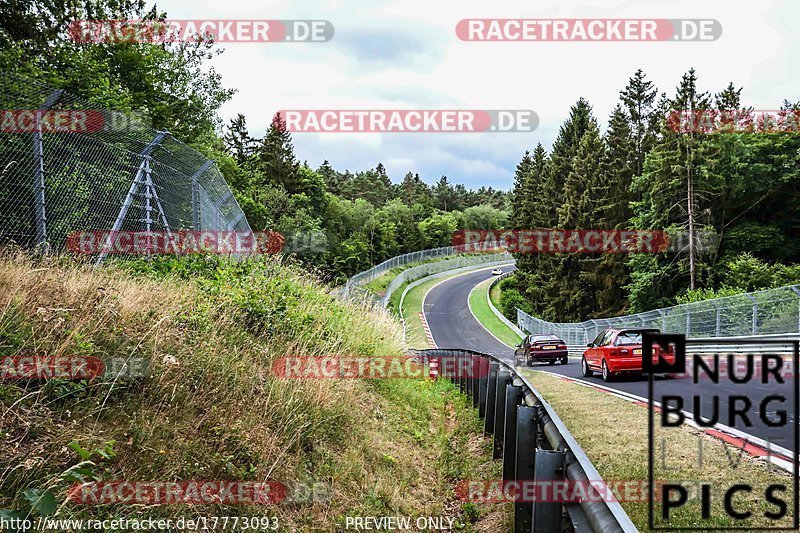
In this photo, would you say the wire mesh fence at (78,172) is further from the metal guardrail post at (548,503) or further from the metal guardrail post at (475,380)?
the metal guardrail post at (548,503)

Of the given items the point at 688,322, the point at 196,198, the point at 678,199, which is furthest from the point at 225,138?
the point at 196,198

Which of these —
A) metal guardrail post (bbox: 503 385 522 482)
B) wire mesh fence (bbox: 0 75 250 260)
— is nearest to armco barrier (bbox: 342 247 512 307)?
wire mesh fence (bbox: 0 75 250 260)

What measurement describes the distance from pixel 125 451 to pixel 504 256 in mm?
101551

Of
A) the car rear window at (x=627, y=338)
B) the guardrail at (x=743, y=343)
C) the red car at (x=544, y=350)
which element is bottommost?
the red car at (x=544, y=350)

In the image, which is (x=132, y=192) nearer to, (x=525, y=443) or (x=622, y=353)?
(x=525, y=443)

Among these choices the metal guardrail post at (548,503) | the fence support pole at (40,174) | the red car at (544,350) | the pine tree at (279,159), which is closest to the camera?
the metal guardrail post at (548,503)

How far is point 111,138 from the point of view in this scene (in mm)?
8562

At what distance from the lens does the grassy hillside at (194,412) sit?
352cm

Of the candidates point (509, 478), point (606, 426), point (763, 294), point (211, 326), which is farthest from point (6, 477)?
point (763, 294)

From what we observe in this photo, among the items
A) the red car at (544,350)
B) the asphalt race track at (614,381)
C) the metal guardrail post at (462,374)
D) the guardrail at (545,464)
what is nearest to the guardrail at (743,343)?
the asphalt race track at (614,381)

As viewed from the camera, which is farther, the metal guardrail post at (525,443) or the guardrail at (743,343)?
the metal guardrail post at (525,443)

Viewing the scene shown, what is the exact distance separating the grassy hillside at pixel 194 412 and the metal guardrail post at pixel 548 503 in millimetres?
1768

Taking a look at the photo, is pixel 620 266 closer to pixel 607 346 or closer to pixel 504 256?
pixel 607 346

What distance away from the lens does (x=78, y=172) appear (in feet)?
26.2
